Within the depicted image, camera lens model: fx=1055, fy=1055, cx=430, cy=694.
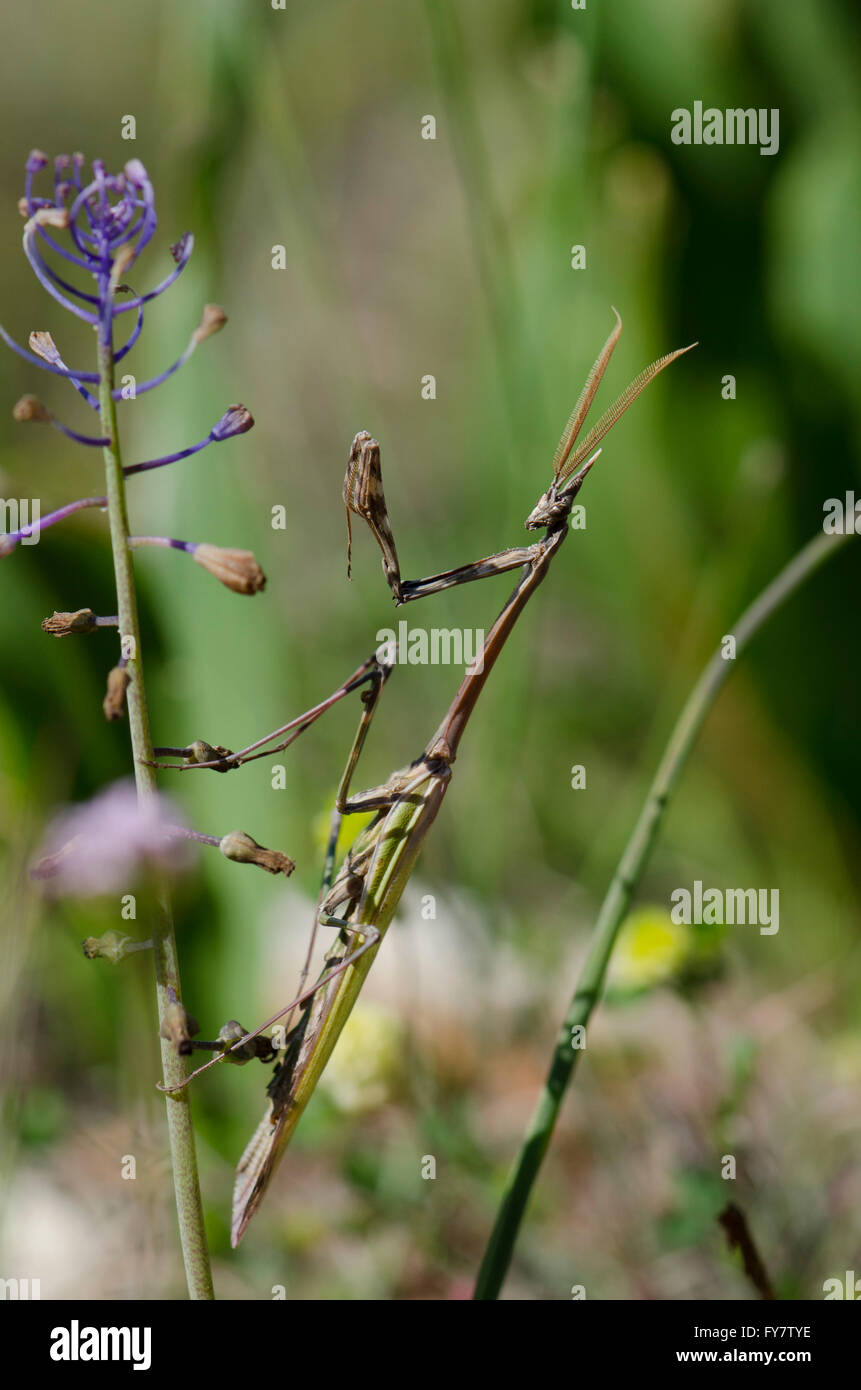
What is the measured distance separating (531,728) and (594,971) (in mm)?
1118

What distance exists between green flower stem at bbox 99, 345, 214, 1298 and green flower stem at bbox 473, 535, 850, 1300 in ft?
0.48

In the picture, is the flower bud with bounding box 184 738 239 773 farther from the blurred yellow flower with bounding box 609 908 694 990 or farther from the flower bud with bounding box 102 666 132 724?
the blurred yellow flower with bounding box 609 908 694 990

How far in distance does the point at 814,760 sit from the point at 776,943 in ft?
0.84

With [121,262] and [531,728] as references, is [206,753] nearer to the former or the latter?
[121,262]

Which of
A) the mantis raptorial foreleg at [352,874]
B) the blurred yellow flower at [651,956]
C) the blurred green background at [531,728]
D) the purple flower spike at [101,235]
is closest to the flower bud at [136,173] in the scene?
the purple flower spike at [101,235]

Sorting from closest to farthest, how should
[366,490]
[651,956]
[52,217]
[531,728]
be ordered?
[52,217], [366,490], [651,956], [531,728]

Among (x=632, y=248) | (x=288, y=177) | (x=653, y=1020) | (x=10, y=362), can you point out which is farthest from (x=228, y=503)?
(x=10, y=362)

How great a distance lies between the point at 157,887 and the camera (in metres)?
0.46

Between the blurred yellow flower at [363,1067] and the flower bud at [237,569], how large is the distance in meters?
0.56

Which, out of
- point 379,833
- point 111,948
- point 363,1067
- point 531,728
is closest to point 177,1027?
point 111,948

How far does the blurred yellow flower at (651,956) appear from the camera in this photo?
2.87 feet

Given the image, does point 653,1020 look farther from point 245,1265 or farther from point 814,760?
point 245,1265
